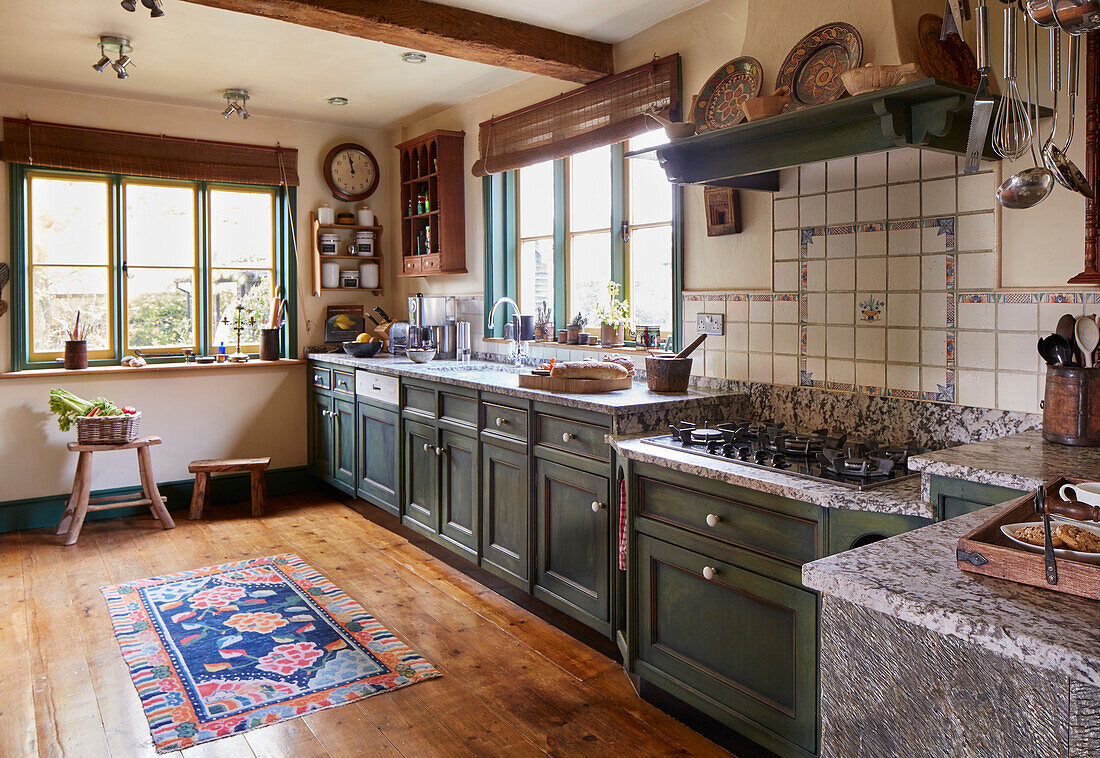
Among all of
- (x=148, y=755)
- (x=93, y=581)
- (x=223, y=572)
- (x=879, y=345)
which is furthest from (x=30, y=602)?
(x=879, y=345)

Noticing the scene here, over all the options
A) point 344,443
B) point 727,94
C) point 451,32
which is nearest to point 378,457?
point 344,443

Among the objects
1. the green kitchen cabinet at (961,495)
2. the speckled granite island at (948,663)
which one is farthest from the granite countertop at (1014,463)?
the speckled granite island at (948,663)

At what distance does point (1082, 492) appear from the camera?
1423 millimetres

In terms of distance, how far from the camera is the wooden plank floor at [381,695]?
245 centimetres

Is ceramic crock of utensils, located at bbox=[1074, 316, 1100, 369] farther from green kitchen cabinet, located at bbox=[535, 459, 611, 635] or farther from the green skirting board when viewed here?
the green skirting board

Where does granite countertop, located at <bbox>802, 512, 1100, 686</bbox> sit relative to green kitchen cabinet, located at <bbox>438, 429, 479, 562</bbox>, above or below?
above

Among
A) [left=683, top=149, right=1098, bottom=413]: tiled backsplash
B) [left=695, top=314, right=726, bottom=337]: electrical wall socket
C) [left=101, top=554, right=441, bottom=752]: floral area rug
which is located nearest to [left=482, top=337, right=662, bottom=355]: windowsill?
[left=695, top=314, right=726, bottom=337]: electrical wall socket

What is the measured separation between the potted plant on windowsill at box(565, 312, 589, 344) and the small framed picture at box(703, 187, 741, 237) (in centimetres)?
103

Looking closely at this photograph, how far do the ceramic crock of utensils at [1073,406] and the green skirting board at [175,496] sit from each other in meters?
4.81

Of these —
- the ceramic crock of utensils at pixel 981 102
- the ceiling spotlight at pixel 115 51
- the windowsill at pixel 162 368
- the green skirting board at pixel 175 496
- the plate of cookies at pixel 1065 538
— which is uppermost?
the ceiling spotlight at pixel 115 51

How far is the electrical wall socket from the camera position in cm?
335

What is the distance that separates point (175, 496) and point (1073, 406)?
5022 millimetres

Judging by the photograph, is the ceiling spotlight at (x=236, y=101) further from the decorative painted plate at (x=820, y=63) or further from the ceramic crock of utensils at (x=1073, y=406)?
the ceramic crock of utensils at (x=1073, y=406)

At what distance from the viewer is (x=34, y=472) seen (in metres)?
4.88
